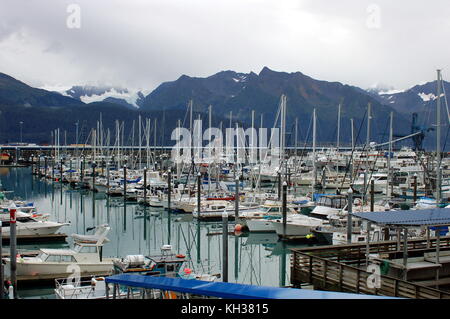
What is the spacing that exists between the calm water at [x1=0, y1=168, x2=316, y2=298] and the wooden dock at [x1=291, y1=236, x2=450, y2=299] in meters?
9.94

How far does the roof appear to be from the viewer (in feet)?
45.3

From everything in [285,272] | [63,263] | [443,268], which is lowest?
[285,272]

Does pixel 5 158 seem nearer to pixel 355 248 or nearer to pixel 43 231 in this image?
pixel 43 231

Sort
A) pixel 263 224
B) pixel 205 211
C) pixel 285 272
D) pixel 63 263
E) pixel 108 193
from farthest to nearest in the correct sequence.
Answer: pixel 108 193 < pixel 205 211 < pixel 263 224 < pixel 285 272 < pixel 63 263

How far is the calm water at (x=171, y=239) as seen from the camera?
29361 mm

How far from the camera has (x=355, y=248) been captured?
56.0 feet

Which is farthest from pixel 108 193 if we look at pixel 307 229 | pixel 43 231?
pixel 307 229

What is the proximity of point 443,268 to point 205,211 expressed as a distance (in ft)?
107

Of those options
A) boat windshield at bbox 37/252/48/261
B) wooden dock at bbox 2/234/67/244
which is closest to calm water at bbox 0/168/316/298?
wooden dock at bbox 2/234/67/244

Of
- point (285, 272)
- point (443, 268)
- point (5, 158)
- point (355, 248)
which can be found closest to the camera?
point (443, 268)

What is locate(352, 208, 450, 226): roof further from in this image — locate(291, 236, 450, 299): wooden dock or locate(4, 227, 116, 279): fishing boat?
locate(4, 227, 116, 279): fishing boat

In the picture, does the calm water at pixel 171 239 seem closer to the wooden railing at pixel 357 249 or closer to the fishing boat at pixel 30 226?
the fishing boat at pixel 30 226

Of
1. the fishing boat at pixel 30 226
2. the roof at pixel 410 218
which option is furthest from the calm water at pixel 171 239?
the roof at pixel 410 218

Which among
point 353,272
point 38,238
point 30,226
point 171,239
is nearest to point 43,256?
point 38,238
